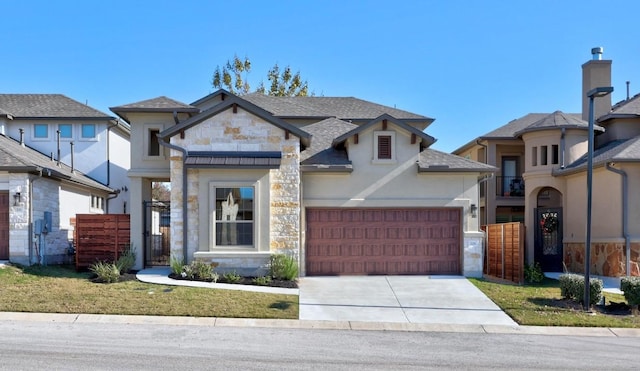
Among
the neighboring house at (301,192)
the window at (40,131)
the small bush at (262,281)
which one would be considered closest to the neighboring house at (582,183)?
the neighboring house at (301,192)

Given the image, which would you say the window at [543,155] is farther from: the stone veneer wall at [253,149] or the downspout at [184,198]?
the downspout at [184,198]

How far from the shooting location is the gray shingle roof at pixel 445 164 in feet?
54.5

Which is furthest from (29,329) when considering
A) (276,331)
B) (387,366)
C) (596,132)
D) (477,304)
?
(596,132)

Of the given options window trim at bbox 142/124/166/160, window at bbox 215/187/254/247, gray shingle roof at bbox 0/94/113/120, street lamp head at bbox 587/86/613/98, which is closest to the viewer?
street lamp head at bbox 587/86/613/98

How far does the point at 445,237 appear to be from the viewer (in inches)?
664

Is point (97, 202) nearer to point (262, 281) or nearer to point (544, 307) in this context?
point (262, 281)

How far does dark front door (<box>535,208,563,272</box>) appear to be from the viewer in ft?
66.8

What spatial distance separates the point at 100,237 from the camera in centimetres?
1733

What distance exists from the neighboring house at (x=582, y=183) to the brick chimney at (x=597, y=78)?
1.4 inches

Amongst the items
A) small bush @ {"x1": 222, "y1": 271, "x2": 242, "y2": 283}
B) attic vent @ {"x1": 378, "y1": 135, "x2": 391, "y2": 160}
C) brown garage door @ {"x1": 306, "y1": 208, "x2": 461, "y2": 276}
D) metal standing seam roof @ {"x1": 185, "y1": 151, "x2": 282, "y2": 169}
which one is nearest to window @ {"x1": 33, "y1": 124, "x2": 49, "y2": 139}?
metal standing seam roof @ {"x1": 185, "y1": 151, "x2": 282, "y2": 169}

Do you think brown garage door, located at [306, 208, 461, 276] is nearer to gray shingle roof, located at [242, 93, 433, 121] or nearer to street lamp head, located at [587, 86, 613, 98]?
street lamp head, located at [587, 86, 613, 98]

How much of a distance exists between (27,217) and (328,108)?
12.7 meters

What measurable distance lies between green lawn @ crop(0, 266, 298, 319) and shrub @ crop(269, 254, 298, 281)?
5.40 feet

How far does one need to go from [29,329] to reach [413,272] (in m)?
10.6
